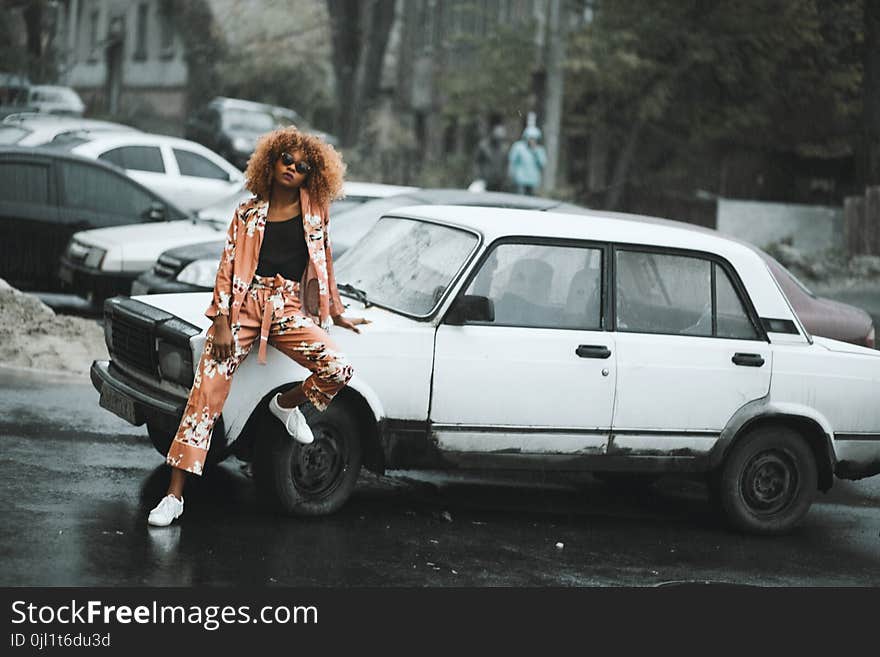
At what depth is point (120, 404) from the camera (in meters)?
8.09

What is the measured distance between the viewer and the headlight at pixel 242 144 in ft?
120

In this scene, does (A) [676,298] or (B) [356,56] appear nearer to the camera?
(A) [676,298]

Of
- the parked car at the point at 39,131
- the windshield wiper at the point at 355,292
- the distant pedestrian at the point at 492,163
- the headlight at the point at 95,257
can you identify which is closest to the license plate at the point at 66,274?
the headlight at the point at 95,257

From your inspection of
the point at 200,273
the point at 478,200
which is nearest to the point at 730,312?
the point at 478,200

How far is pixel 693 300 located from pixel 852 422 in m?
1.12

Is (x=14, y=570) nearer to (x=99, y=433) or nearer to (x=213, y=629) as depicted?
(x=213, y=629)

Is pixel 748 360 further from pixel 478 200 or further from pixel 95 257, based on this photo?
pixel 95 257

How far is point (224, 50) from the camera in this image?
2000 inches

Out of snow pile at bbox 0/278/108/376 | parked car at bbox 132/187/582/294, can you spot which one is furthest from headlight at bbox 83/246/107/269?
snow pile at bbox 0/278/108/376

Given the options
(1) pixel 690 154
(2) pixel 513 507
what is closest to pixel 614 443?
(2) pixel 513 507

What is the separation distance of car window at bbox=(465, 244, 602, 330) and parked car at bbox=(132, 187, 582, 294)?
14.8 feet

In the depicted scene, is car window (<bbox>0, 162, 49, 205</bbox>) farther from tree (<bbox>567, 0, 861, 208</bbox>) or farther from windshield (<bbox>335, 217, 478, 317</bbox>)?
tree (<bbox>567, 0, 861, 208</bbox>)

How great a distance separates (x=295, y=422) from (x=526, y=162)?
19.7 meters

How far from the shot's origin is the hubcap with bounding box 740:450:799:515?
28.3 ft
